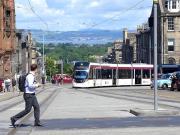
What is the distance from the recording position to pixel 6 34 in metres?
93.0

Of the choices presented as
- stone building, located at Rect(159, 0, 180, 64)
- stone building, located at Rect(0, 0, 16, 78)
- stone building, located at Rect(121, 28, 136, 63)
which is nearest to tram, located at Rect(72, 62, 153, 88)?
stone building, located at Rect(0, 0, 16, 78)

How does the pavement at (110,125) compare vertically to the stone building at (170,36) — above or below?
below

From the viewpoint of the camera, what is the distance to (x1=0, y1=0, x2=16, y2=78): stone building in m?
89.4

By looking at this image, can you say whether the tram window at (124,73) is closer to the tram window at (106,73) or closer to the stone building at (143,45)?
the tram window at (106,73)

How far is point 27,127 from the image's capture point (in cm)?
1884

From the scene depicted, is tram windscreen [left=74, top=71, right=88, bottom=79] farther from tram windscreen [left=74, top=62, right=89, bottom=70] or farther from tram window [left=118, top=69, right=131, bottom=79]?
tram window [left=118, top=69, right=131, bottom=79]

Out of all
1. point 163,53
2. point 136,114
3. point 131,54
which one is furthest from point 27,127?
point 131,54

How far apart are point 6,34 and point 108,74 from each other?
66.1 feet

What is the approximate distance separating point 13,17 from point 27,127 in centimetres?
8019

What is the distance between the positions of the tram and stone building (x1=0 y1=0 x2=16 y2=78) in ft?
44.2

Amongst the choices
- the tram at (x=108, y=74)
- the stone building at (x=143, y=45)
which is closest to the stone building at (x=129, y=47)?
the stone building at (x=143, y=45)

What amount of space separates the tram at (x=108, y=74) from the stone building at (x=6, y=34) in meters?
13.5

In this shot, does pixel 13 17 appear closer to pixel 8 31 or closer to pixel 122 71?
pixel 8 31

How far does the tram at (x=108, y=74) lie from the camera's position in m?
77.8
